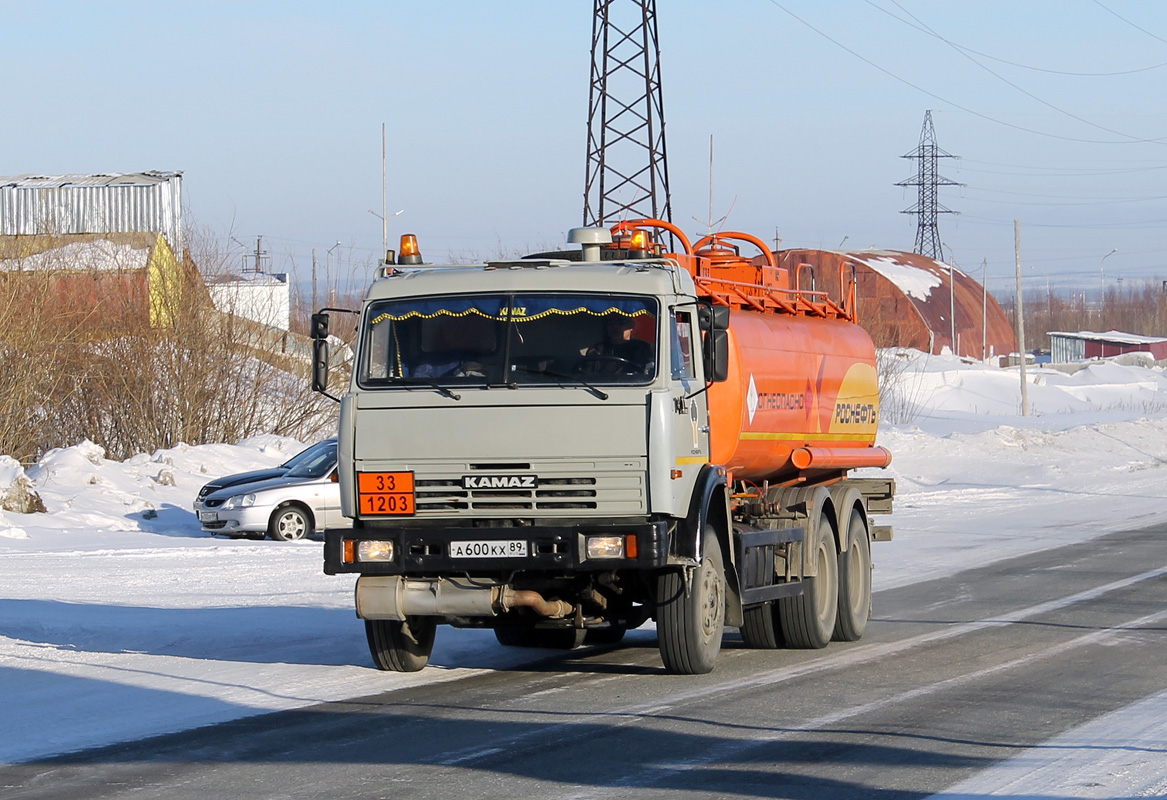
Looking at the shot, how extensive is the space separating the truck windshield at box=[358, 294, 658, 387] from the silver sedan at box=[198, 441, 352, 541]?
11.7m

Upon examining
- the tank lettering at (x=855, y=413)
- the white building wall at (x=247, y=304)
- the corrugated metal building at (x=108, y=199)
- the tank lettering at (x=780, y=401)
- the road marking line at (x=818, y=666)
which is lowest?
the road marking line at (x=818, y=666)

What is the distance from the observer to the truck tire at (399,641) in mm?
10570

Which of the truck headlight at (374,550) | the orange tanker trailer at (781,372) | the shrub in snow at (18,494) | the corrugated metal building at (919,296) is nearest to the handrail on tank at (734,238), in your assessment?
the orange tanker trailer at (781,372)

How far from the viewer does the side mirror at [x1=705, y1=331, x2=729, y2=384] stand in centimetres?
1012

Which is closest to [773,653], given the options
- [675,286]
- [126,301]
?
[675,286]

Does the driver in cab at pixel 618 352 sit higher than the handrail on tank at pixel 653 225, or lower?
lower

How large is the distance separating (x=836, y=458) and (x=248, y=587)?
6906 millimetres

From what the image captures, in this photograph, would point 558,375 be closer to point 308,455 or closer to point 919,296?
point 308,455

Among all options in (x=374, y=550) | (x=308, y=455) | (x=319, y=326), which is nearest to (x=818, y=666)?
(x=374, y=550)

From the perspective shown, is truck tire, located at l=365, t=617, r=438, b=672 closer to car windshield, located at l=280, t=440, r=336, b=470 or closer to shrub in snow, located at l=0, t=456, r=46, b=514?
car windshield, located at l=280, t=440, r=336, b=470

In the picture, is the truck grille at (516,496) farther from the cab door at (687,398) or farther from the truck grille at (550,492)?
the cab door at (687,398)

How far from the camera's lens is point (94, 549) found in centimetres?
2008

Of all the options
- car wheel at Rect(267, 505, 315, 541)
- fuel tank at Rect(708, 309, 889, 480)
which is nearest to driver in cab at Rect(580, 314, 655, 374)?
fuel tank at Rect(708, 309, 889, 480)

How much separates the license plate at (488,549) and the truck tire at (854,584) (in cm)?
439
